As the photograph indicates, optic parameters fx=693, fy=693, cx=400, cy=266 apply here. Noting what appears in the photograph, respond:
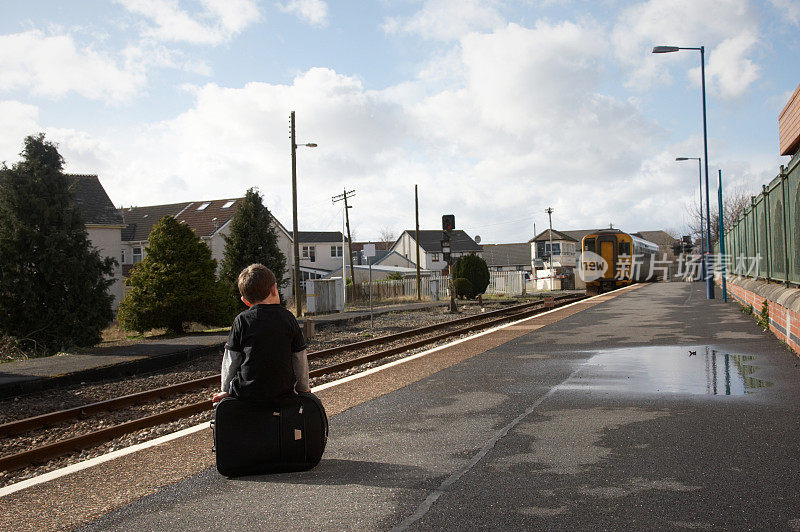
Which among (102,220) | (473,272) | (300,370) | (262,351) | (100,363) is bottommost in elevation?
(100,363)

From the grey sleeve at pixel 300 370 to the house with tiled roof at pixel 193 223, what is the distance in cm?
3803

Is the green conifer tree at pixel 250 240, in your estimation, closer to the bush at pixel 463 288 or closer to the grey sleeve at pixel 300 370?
the bush at pixel 463 288

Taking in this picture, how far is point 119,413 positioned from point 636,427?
6.39 m

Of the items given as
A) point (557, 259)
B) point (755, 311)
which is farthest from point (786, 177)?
point (557, 259)

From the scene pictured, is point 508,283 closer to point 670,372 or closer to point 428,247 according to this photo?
point 670,372

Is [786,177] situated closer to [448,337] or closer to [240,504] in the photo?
[448,337]

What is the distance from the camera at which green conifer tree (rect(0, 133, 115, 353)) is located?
1628cm

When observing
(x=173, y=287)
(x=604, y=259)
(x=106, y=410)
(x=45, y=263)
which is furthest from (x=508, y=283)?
(x=106, y=410)

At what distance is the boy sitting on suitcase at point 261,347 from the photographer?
14.8 ft

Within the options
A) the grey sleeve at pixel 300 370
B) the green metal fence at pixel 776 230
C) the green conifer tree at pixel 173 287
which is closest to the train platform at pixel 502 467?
the grey sleeve at pixel 300 370

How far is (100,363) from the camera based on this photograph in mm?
12289

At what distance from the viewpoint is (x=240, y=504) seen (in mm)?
4086

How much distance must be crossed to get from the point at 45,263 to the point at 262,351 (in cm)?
1415

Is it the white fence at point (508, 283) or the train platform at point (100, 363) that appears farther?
the white fence at point (508, 283)
